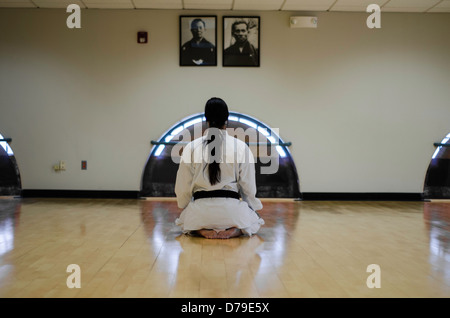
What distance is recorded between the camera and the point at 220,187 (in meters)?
3.14

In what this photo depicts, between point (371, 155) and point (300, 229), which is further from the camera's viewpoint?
point (371, 155)

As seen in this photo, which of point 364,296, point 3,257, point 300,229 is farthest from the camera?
point 300,229

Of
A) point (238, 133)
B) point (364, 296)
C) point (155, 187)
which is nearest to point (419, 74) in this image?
point (238, 133)

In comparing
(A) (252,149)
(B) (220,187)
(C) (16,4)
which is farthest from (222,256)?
(C) (16,4)

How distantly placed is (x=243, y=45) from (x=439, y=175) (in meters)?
3.39

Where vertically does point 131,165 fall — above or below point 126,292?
above

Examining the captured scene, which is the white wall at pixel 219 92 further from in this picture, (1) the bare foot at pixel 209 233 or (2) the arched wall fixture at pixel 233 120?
(1) the bare foot at pixel 209 233

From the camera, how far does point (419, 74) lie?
18.8 feet

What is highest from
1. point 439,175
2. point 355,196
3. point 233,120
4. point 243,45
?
point 243,45

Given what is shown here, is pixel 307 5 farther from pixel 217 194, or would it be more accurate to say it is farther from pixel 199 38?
pixel 217 194

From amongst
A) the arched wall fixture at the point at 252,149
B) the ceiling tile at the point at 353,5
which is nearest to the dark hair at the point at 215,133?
the arched wall fixture at the point at 252,149

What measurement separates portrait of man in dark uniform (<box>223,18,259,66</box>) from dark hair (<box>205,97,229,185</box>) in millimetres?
2660

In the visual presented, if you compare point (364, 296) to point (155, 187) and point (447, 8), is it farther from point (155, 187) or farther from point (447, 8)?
point (447, 8)

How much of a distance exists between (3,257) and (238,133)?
3722 mm
